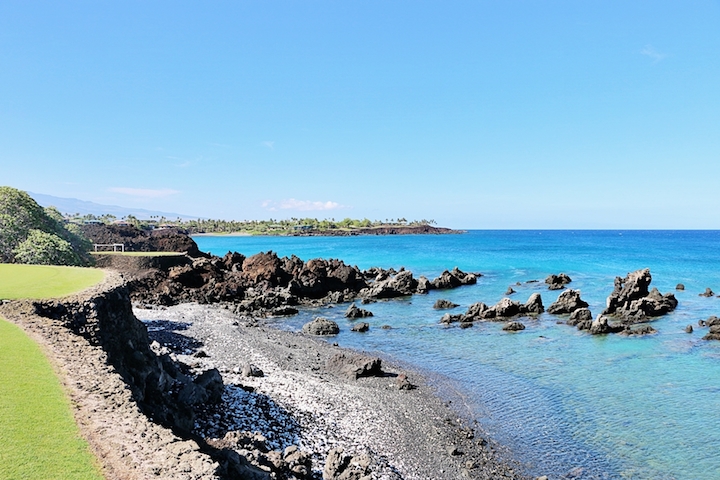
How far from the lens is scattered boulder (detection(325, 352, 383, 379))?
2392cm

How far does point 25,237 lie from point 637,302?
49.5 m

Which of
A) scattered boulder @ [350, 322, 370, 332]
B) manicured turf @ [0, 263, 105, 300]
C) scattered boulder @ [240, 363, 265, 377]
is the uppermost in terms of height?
manicured turf @ [0, 263, 105, 300]

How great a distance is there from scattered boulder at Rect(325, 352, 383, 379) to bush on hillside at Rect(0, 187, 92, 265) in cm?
2038

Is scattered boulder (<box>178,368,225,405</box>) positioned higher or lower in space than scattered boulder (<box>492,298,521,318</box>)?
higher

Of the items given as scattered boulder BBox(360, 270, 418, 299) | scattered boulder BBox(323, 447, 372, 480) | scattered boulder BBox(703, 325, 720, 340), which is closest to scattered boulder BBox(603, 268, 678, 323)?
scattered boulder BBox(703, 325, 720, 340)

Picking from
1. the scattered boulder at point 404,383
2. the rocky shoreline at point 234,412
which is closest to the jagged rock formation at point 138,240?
the rocky shoreline at point 234,412

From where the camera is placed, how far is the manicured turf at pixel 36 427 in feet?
23.5

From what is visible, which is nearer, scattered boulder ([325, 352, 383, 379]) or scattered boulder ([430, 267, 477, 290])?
scattered boulder ([325, 352, 383, 379])

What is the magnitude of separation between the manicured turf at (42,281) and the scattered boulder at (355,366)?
40.2 ft

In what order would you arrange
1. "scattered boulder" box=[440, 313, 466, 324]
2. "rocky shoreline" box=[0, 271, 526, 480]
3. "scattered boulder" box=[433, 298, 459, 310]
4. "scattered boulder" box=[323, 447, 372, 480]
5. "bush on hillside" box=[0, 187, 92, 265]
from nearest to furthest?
A: "rocky shoreline" box=[0, 271, 526, 480] < "scattered boulder" box=[323, 447, 372, 480] < "bush on hillside" box=[0, 187, 92, 265] < "scattered boulder" box=[440, 313, 466, 324] < "scattered boulder" box=[433, 298, 459, 310]

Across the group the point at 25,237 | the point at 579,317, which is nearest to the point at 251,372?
the point at 25,237

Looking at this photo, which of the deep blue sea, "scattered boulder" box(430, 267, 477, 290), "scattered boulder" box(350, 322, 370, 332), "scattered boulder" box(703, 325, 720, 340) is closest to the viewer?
the deep blue sea

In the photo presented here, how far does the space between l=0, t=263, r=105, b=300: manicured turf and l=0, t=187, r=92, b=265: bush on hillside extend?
6.21m

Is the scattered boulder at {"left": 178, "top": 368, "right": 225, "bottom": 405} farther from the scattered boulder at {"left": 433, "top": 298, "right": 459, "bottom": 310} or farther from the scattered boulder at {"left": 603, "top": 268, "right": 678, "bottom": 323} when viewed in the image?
the scattered boulder at {"left": 603, "top": 268, "right": 678, "bottom": 323}
